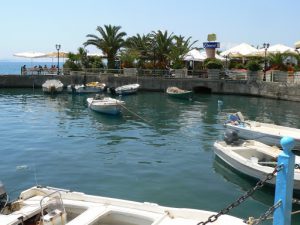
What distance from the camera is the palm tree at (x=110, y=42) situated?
174 feet

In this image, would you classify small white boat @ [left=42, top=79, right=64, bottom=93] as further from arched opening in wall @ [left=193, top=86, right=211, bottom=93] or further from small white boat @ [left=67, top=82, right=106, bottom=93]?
arched opening in wall @ [left=193, top=86, right=211, bottom=93]

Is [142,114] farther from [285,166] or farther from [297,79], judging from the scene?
[285,166]

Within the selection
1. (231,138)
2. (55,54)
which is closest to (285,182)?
(231,138)

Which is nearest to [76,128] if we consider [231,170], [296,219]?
[231,170]

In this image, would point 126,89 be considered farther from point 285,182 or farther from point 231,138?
point 285,182

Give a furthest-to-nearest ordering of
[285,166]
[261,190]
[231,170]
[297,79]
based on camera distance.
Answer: [297,79]
[231,170]
[261,190]
[285,166]

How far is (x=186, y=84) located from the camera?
4531 cm

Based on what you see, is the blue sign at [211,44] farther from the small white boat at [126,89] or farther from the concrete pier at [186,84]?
the small white boat at [126,89]

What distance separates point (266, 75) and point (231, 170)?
27.3m

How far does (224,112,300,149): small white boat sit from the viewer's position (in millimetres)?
19656

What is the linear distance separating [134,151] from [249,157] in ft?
18.5

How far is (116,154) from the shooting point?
19156mm

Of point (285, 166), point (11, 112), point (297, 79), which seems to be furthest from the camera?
point (297, 79)

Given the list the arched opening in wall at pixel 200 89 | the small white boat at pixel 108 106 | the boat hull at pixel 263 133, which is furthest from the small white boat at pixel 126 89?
the boat hull at pixel 263 133
